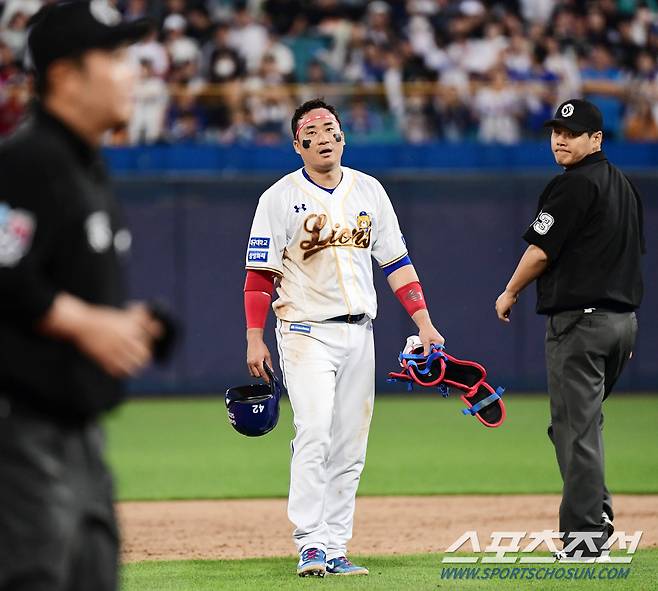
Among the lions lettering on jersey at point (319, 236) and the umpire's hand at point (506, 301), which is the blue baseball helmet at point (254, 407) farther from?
the umpire's hand at point (506, 301)

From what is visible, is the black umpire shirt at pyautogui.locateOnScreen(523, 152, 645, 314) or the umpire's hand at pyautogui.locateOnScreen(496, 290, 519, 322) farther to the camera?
the umpire's hand at pyautogui.locateOnScreen(496, 290, 519, 322)

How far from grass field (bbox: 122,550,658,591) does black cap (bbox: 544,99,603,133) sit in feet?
6.96

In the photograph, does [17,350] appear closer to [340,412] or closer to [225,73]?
[340,412]

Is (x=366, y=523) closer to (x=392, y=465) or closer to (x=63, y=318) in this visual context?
(x=392, y=465)

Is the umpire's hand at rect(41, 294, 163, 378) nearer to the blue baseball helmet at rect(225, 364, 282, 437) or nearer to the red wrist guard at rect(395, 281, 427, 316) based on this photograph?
the blue baseball helmet at rect(225, 364, 282, 437)

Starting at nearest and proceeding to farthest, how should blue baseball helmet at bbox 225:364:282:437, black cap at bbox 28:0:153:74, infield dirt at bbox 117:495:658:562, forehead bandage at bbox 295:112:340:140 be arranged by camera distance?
black cap at bbox 28:0:153:74
forehead bandage at bbox 295:112:340:140
blue baseball helmet at bbox 225:364:282:437
infield dirt at bbox 117:495:658:562

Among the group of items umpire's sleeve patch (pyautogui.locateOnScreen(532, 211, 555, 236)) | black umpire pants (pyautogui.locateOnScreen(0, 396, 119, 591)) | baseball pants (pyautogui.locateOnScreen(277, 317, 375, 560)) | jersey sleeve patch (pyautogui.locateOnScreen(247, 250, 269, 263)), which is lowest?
baseball pants (pyautogui.locateOnScreen(277, 317, 375, 560))

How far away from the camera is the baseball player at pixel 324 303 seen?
6.20 m

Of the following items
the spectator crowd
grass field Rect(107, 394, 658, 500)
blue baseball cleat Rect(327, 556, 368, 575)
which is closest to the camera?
blue baseball cleat Rect(327, 556, 368, 575)

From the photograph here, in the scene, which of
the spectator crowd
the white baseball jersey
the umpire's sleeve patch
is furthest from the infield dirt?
the spectator crowd

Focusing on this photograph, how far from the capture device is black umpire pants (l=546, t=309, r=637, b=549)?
233 inches

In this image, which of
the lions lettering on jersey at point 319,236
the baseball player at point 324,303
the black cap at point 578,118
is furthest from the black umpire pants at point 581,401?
the lions lettering on jersey at point 319,236

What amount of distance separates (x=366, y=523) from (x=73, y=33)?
213 inches

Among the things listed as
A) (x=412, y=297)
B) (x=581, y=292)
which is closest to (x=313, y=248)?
(x=412, y=297)
